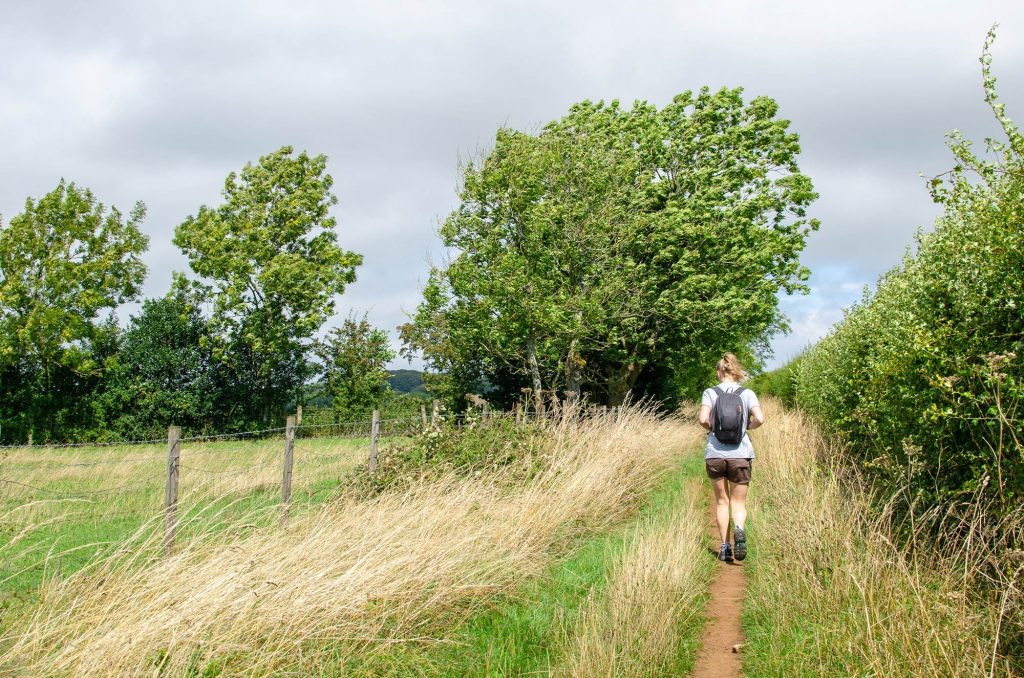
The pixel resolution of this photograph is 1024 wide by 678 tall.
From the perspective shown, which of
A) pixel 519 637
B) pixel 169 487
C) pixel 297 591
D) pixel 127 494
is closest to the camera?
pixel 297 591

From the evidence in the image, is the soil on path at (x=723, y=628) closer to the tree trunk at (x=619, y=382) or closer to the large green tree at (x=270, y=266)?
the tree trunk at (x=619, y=382)

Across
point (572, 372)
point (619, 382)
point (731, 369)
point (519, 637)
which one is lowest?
point (519, 637)

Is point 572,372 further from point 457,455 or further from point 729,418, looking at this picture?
point 729,418

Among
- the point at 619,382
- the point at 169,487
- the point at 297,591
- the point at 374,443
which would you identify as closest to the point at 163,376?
the point at 619,382

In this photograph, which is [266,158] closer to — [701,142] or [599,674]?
[701,142]

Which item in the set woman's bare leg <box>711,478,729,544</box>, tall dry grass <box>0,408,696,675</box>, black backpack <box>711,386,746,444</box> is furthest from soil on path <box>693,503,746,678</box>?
tall dry grass <box>0,408,696,675</box>

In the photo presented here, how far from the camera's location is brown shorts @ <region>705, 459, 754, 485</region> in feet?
26.7

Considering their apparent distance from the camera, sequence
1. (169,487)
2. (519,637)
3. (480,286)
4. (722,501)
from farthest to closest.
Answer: (480,286), (722,501), (169,487), (519,637)

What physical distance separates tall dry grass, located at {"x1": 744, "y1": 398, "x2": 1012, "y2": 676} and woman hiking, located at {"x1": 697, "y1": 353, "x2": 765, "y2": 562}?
36cm

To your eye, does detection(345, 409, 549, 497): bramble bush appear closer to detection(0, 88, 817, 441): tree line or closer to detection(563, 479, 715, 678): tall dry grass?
detection(563, 479, 715, 678): tall dry grass

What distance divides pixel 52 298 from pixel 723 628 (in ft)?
131

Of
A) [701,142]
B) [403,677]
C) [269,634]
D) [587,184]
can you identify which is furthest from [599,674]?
[701,142]

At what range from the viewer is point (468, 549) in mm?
6520

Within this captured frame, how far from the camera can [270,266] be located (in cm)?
3800
